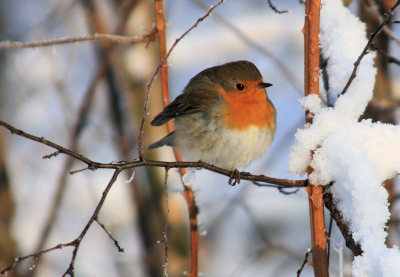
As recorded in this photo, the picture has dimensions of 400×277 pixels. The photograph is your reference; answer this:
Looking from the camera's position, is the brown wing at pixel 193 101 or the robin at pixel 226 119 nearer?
the robin at pixel 226 119

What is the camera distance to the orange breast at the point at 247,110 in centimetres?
243

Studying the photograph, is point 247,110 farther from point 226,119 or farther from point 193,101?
point 193,101

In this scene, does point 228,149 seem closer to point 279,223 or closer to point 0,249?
point 0,249

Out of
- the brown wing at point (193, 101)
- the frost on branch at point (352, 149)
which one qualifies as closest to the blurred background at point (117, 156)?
the brown wing at point (193, 101)

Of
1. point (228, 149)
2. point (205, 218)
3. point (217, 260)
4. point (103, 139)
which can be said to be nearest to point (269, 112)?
point (228, 149)

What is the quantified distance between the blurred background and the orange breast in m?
1.01

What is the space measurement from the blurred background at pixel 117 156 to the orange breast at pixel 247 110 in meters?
1.01

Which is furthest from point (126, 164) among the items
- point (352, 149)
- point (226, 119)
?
point (226, 119)

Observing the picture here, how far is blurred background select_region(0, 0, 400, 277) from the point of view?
12.6 ft

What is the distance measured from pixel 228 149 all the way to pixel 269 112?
441 mm

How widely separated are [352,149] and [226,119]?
3.44 ft

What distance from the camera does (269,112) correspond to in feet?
8.54

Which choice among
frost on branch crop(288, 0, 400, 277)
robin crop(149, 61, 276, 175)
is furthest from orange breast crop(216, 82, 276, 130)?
frost on branch crop(288, 0, 400, 277)

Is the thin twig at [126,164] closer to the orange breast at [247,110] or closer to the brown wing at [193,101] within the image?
the orange breast at [247,110]
